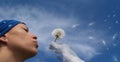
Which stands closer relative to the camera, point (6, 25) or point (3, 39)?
point (3, 39)

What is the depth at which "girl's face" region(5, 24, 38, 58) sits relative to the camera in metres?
8.18

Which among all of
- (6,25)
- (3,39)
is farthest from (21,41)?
(6,25)

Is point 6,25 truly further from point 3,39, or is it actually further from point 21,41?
point 21,41

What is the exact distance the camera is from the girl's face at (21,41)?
26.8ft

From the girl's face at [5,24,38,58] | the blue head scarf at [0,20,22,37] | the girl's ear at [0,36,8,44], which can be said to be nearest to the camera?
the girl's face at [5,24,38,58]

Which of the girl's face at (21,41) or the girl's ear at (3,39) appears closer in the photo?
the girl's face at (21,41)

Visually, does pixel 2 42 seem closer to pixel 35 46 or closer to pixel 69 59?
Result: pixel 35 46

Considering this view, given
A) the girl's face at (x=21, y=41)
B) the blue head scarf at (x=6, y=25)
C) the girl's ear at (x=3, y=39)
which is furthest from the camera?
the blue head scarf at (x=6, y=25)

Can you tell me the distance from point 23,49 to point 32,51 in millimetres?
137

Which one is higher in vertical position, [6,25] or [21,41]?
[6,25]

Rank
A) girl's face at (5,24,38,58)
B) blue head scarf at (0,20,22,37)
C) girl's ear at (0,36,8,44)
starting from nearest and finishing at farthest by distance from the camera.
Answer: girl's face at (5,24,38,58) < girl's ear at (0,36,8,44) < blue head scarf at (0,20,22,37)

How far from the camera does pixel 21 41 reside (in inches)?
328

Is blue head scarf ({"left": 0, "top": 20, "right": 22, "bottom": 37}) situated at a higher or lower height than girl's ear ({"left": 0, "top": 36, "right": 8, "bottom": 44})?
higher

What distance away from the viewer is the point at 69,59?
889 cm
